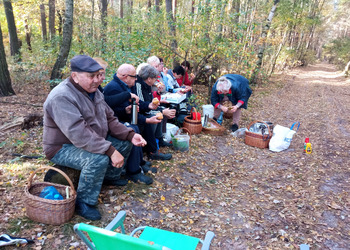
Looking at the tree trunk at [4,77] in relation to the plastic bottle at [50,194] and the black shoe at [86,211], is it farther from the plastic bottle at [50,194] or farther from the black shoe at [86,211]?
the black shoe at [86,211]

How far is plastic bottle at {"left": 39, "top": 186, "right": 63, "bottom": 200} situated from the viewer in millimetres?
2414

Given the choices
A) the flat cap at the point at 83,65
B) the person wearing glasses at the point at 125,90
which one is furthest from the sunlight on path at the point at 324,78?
the flat cap at the point at 83,65

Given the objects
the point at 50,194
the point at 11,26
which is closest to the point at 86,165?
the point at 50,194

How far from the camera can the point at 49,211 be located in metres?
2.31

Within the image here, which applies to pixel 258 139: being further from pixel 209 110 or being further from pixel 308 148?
pixel 209 110

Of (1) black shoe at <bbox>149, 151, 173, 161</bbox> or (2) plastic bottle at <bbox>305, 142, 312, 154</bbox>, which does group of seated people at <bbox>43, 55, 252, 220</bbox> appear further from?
(2) plastic bottle at <bbox>305, 142, 312, 154</bbox>

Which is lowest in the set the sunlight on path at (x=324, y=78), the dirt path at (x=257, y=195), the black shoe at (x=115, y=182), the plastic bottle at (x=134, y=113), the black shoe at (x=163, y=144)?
the dirt path at (x=257, y=195)

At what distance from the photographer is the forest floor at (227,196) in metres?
2.67

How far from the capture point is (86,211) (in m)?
2.54

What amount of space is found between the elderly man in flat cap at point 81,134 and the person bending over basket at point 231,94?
398 centimetres

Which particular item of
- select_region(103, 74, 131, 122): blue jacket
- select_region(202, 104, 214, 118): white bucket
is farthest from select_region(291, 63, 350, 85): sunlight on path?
select_region(103, 74, 131, 122): blue jacket

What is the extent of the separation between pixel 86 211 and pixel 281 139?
166 inches

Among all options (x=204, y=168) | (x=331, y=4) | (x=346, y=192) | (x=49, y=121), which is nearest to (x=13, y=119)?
(x=49, y=121)

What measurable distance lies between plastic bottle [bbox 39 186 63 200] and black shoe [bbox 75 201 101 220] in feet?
0.74
